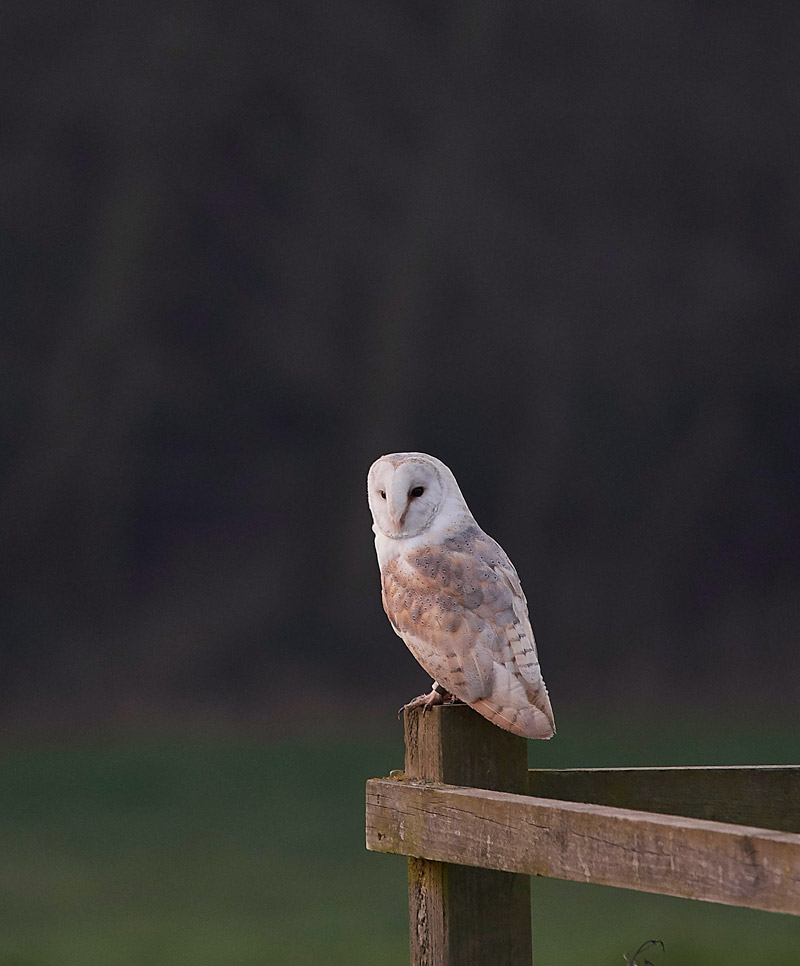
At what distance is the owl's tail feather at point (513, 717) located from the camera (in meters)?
1.52

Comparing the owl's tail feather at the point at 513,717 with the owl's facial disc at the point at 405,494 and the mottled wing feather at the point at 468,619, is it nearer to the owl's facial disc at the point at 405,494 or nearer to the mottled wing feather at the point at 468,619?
the mottled wing feather at the point at 468,619

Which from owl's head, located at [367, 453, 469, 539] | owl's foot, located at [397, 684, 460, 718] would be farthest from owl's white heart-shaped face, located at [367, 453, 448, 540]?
owl's foot, located at [397, 684, 460, 718]

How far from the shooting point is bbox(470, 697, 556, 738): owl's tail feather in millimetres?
1522

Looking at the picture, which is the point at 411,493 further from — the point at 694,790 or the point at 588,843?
the point at 588,843

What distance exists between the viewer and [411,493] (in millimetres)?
1745

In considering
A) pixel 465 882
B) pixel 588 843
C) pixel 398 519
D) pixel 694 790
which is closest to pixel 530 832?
pixel 588 843

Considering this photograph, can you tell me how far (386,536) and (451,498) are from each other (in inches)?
4.1

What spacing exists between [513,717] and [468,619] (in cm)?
20

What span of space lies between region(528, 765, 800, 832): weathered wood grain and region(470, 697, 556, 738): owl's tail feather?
0.07 meters

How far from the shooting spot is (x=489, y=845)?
1358mm

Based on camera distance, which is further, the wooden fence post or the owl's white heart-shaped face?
the owl's white heart-shaped face

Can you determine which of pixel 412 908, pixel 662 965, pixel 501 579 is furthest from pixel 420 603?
pixel 662 965

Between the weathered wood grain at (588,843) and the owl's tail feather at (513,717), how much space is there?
4.3 inches

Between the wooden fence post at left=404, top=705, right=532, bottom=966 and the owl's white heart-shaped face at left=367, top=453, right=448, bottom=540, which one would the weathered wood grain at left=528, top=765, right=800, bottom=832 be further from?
the owl's white heart-shaped face at left=367, top=453, right=448, bottom=540
